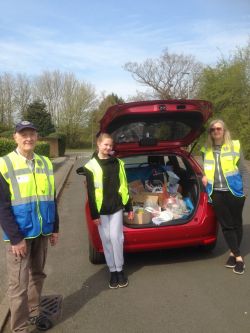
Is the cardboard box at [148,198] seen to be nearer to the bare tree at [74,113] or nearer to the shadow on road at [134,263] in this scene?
the shadow on road at [134,263]

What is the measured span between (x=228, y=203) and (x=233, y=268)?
2.48 ft

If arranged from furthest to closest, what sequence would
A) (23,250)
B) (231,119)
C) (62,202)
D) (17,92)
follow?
(17,92) < (231,119) < (62,202) < (23,250)

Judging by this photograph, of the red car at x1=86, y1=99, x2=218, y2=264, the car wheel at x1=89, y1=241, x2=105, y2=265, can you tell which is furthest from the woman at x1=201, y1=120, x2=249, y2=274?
the car wheel at x1=89, y1=241, x2=105, y2=265

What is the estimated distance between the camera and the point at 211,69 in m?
29.3

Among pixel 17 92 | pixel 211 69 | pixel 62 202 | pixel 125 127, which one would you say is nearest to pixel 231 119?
pixel 211 69

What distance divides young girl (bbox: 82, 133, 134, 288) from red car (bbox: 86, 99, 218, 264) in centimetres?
32

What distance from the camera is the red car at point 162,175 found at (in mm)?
5043

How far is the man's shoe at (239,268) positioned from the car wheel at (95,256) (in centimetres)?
161

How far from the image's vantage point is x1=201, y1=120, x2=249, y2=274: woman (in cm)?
500

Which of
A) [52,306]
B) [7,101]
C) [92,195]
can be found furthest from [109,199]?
[7,101]

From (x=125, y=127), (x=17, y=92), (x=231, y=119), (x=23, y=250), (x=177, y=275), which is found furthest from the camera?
(x=17, y=92)

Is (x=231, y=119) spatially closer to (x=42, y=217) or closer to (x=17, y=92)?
(x=42, y=217)

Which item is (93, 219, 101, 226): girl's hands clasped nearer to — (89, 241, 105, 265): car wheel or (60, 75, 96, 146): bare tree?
(89, 241, 105, 265): car wheel

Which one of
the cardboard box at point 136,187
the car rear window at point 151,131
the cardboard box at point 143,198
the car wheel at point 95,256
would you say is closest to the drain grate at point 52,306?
the car wheel at point 95,256
